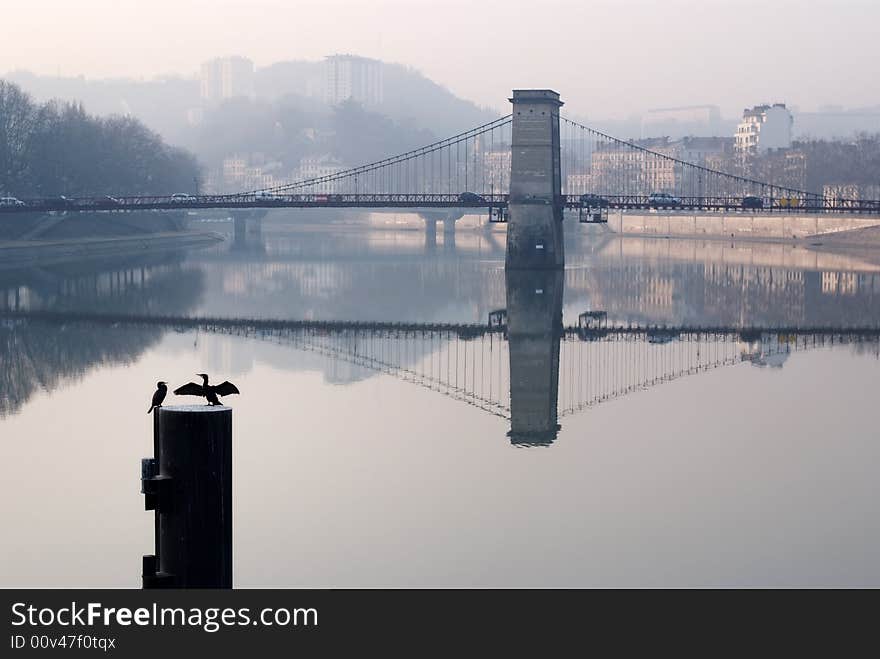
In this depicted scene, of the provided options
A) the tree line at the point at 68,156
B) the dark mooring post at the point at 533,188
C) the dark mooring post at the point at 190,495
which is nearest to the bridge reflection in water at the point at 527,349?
the dark mooring post at the point at 533,188

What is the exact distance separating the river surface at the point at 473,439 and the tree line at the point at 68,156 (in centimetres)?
2638

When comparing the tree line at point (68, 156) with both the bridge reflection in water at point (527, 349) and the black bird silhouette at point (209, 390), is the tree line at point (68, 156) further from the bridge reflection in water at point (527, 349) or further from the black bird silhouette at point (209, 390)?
the black bird silhouette at point (209, 390)

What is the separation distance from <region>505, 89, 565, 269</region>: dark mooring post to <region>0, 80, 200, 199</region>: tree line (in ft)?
90.0

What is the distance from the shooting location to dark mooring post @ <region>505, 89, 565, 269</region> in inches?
2450

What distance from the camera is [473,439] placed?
22.8 m

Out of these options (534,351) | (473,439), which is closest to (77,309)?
(534,351)

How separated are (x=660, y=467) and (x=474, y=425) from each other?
4.73 meters

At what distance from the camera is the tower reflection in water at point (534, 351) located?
80.3 feet

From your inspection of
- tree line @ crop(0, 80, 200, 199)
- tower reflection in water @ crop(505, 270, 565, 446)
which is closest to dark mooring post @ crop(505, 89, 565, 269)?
tower reflection in water @ crop(505, 270, 565, 446)

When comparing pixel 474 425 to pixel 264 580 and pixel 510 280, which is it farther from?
pixel 510 280

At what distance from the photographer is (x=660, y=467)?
2020 cm

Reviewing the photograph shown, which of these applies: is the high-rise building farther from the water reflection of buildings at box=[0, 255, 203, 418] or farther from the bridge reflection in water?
the bridge reflection in water

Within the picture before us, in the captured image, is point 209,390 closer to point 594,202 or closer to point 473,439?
point 473,439
